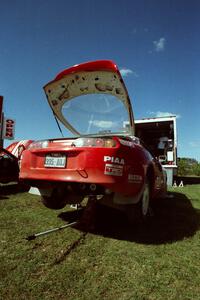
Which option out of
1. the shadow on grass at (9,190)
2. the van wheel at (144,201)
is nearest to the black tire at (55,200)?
the van wheel at (144,201)

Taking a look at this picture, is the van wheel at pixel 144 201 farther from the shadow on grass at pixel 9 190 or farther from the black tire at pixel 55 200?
the shadow on grass at pixel 9 190

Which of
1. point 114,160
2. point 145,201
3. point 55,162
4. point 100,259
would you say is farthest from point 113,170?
point 145,201

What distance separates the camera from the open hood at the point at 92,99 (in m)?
4.25

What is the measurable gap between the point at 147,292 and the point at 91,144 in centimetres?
173

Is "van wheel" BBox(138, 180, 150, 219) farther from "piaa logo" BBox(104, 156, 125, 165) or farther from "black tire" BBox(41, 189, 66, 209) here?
"black tire" BBox(41, 189, 66, 209)

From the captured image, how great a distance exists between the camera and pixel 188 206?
5.98 meters

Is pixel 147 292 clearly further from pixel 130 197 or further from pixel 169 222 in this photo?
pixel 169 222

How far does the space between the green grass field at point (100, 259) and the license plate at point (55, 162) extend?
32.9 inches

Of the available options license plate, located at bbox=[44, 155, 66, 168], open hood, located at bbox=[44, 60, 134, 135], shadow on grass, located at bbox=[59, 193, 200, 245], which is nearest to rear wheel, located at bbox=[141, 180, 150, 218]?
shadow on grass, located at bbox=[59, 193, 200, 245]

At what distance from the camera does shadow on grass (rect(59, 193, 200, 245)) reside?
359 cm

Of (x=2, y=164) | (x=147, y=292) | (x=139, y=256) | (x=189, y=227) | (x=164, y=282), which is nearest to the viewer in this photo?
(x=147, y=292)

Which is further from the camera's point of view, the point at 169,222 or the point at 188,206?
the point at 188,206

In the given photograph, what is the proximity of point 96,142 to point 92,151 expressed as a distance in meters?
0.15

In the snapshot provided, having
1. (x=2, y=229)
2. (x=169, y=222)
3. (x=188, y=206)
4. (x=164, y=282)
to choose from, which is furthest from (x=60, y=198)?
(x=188, y=206)
